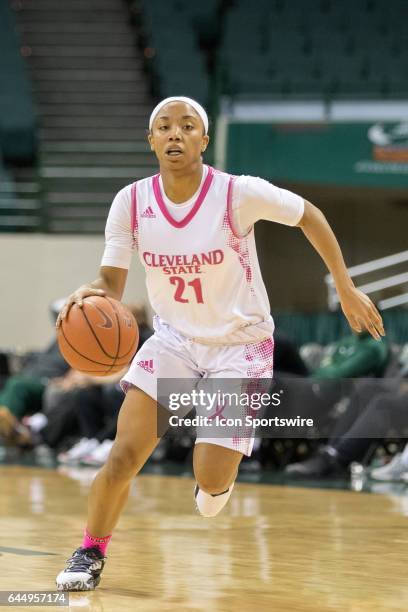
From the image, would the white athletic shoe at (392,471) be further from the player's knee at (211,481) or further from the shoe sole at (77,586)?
the shoe sole at (77,586)

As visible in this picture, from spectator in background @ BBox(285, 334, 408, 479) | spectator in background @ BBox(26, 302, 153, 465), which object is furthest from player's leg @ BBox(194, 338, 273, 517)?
spectator in background @ BBox(26, 302, 153, 465)

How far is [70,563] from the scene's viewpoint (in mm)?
3611

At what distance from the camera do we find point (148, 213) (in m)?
3.86

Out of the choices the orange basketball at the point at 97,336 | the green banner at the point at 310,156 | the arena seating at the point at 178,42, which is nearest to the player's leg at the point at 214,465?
the orange basketball at the point at 97,336

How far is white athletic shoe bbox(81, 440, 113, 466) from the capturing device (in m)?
8.92

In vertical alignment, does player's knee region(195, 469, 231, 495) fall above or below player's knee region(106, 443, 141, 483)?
below

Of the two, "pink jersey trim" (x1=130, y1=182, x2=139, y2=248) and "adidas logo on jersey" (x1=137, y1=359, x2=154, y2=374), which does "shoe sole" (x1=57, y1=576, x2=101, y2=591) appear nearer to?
"adidas logo on jersey" (x1=137, y1=359, x2=154, y2=374)

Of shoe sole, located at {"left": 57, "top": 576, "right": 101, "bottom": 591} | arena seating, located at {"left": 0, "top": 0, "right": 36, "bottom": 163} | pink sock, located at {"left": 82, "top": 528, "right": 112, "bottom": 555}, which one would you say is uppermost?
arena seating, located at {"left": 0, "top": 0, "right": 36, "bottom": 163}

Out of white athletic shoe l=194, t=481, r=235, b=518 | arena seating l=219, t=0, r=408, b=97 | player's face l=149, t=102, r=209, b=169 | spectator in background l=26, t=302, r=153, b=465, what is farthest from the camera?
arena seating l=219, t=0, r=408, b=97

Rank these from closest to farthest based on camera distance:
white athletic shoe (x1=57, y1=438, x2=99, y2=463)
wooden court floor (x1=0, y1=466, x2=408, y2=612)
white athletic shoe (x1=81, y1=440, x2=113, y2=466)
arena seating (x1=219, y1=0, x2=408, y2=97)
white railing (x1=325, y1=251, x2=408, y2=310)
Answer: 1. wooden court floor (x1=0, y1=466, x2=408, y2=612)
2. white athletic shoe (x1=81, y1=440, x2=113, y2=466)
3. white athletic shoe (x1=57, y1=438, x2=99, y2=463)
4. white railing (x1=325, y1=251, x2=408, y2=310)
5. arena seating (x1=219, y1=0, x2=408, y2=97)

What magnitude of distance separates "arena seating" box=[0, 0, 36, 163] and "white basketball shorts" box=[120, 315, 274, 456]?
39.8 ft

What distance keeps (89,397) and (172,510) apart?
10.6 ft

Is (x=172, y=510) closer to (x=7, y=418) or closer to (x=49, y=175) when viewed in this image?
(x=7, y=418)

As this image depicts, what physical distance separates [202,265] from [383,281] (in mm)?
9822
